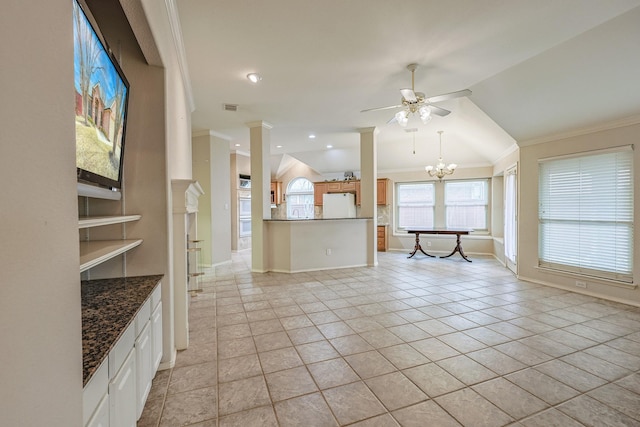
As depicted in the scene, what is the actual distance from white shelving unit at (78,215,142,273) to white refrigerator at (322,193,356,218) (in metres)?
6.45

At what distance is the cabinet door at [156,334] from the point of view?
6.08 ft

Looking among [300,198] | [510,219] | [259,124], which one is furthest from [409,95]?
[300,198]

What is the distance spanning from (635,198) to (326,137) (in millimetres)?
5126

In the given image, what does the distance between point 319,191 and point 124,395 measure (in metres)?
7.74

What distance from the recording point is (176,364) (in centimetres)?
229

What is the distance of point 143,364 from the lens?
1.64 m

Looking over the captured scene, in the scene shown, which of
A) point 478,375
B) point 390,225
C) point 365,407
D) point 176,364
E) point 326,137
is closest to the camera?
point 365,407

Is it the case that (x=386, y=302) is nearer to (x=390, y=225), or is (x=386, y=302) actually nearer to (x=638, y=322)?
(x=638, y=322)

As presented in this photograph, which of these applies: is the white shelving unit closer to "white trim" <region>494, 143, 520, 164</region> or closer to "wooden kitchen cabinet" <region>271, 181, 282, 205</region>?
"white trim" <region>494, 143, 520, 164</region>

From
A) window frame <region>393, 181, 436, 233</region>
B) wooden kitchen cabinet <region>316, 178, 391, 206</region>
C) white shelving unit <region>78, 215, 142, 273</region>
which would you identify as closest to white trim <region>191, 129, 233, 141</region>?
wooden kitchen cabinet <region>316, 178, 391, 206</region>

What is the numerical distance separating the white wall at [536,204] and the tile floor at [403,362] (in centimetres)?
23

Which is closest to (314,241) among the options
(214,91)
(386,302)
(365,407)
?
(386,302)

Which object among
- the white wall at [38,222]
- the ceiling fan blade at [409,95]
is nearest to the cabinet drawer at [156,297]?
the white wall at [38,222]

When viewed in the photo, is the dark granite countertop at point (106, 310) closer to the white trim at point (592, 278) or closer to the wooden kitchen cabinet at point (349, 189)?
the white trim at point (592, 278)
